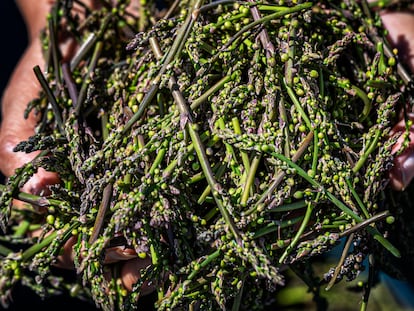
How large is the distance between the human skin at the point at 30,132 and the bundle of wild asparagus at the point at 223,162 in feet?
0.17

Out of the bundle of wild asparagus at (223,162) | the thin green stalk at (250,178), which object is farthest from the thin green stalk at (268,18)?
the thin green stalk at (250,178)

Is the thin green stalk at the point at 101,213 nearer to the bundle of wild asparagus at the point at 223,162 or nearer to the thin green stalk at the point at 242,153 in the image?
the bundle of wild asparagus at the point at 223,162

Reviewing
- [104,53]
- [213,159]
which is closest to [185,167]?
[213,159]

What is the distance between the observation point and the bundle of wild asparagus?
0.71m

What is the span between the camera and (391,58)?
837mm

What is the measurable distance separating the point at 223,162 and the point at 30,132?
1.61 ft

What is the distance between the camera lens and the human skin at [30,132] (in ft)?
2.81

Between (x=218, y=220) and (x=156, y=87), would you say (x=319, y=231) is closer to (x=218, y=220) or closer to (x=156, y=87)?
(x=218, y=220)

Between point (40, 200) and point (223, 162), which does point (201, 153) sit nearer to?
point (223, 162)

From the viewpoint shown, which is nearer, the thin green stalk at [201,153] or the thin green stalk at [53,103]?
the thin green stalk at [201,153]

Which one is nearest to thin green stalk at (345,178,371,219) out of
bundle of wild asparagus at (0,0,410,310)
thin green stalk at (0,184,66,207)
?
bundle of wild asparagus at (0,0,410,310)

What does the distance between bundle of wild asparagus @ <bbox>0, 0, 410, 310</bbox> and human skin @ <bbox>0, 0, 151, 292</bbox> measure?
0.05m

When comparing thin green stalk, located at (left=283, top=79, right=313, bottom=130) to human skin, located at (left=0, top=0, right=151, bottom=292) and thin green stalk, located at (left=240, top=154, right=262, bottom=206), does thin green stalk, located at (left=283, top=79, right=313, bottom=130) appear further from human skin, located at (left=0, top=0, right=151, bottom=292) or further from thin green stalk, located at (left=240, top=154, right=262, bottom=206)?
human skin, located at (left=0, top=0, right=151, bottom=292)

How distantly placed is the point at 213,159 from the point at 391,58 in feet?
1.08
